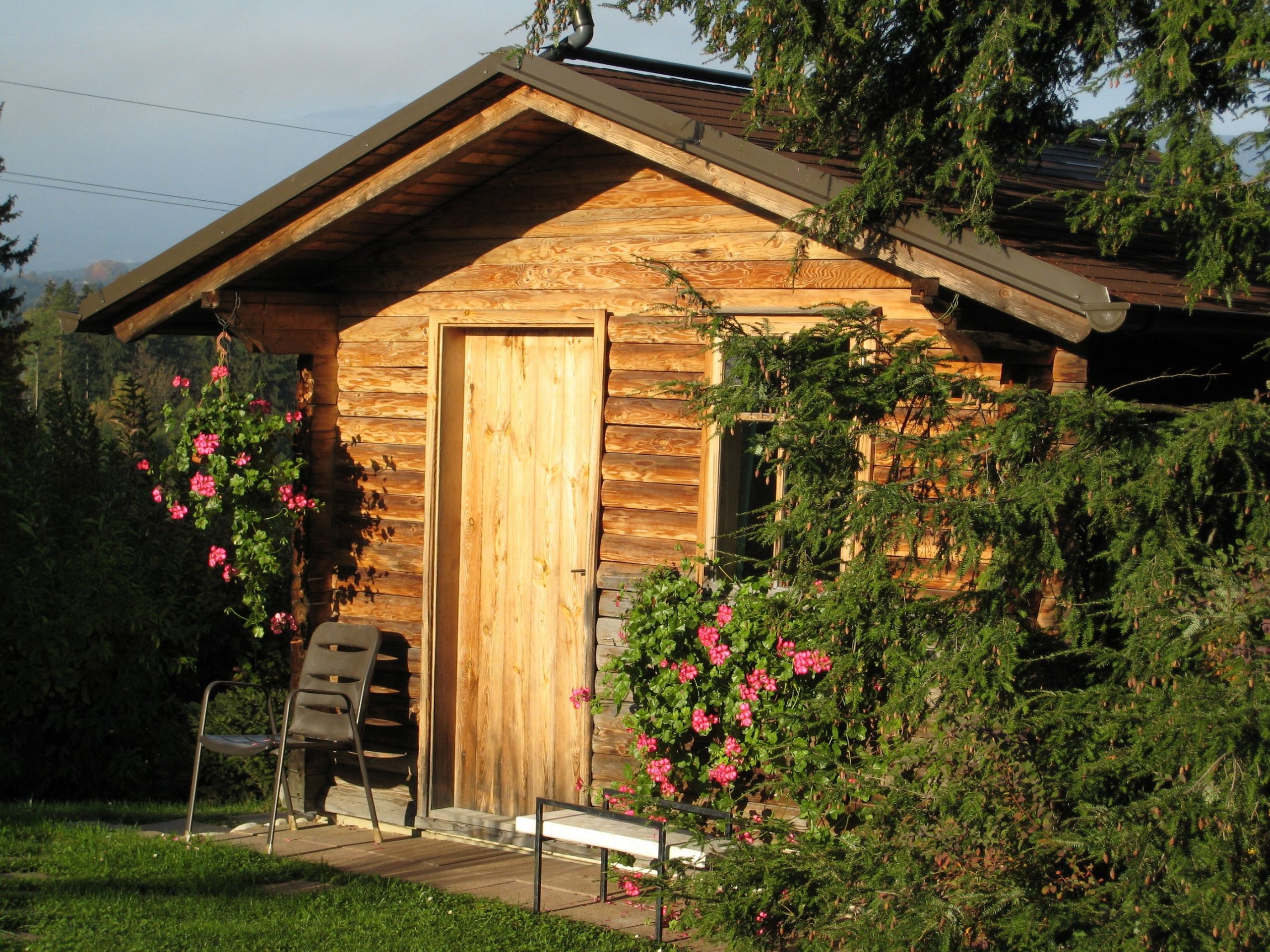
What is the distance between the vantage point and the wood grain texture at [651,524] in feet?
21.8

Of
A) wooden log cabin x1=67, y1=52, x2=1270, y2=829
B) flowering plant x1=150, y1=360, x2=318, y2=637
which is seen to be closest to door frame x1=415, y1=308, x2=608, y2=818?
→ wooden log cabin x1=67, y1=52, x2=1270, y2=829

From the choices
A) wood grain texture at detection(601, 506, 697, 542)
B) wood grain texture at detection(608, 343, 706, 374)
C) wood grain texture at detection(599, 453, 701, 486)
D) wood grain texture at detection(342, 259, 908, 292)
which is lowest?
wood grain texture at detection(601, 506, 697, 542)

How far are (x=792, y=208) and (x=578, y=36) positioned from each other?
6.88ft

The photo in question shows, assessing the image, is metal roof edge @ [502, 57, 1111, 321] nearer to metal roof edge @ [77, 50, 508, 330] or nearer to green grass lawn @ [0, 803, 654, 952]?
metal roof edge @ [77, 50, 508, 330]

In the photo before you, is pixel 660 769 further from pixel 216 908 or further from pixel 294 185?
pixel 294 185

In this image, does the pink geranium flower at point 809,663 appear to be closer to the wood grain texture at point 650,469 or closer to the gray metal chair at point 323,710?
the wood grain texture at point 650,469

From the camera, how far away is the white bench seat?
5527 millimetres

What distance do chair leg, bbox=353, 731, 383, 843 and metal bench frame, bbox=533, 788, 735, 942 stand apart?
126cm

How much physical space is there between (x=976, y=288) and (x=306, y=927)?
379 centimetres

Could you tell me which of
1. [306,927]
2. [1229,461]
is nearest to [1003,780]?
[1229,461]

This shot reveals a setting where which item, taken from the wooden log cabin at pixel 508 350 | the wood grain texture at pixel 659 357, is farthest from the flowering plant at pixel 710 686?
the wood grain texture at pixel 659 357

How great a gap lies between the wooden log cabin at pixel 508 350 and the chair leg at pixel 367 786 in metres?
0.26

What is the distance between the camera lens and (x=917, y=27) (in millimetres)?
5543

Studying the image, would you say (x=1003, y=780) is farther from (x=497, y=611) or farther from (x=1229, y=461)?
(x=497, y=611)
